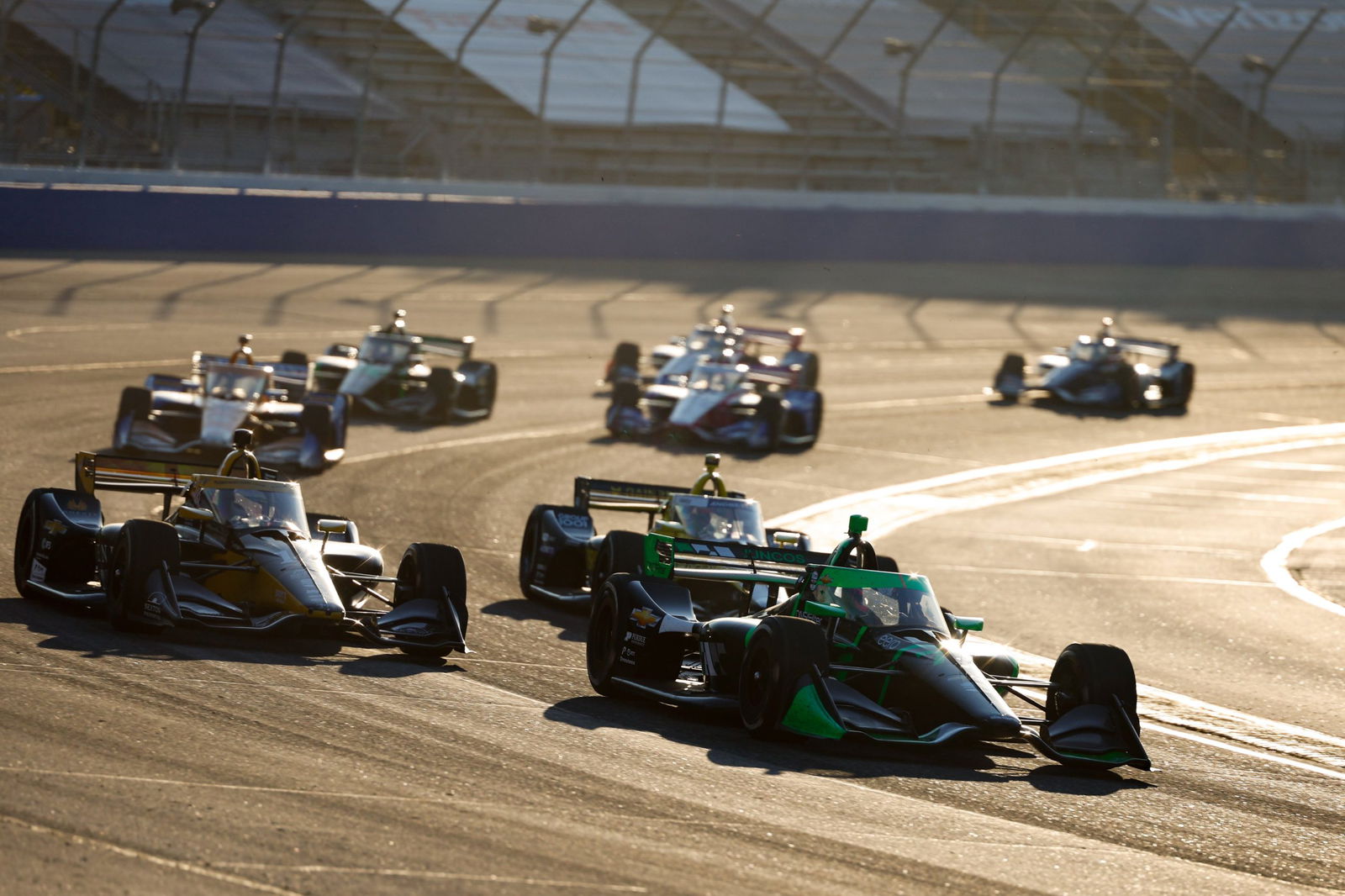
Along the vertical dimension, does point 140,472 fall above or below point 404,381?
above

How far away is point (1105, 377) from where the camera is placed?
96.8 ft

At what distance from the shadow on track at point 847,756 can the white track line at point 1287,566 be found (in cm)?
741

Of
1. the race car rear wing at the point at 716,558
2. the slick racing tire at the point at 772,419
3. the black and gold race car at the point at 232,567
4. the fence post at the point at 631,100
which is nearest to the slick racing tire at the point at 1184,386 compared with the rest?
the slick racing tire at the point at 772,419

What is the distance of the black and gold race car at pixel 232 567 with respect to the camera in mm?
11750

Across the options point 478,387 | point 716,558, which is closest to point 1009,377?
point 478,387

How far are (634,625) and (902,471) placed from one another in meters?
12.5

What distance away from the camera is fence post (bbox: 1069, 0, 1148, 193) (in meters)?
41.6

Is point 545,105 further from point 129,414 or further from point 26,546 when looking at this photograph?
point 26,546

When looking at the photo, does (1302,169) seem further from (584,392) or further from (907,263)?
(584,392)

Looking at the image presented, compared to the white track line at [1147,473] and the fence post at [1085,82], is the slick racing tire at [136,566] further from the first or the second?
the fence post at [1085,82]

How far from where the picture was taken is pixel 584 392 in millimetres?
27484

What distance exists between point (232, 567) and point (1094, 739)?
227 inches

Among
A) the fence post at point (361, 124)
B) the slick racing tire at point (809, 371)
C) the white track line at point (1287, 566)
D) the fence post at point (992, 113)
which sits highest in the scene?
the fence post at point (992, 113)

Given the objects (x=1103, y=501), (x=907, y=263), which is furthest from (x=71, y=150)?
(x=1103, y=501)
